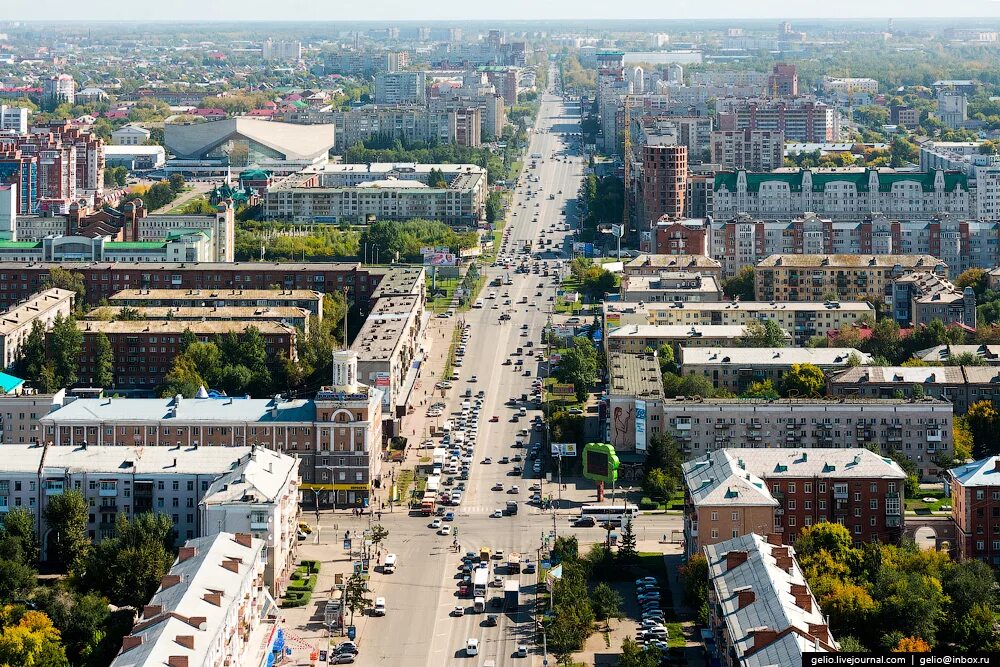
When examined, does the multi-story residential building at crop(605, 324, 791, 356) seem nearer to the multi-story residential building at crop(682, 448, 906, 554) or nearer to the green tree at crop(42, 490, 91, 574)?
the multi-story residential building at crop(682, 448, 906, 554)

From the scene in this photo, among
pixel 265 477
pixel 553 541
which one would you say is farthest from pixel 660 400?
pixel 265 477

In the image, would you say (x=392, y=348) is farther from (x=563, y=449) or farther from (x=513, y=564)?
(x=513, y=564)

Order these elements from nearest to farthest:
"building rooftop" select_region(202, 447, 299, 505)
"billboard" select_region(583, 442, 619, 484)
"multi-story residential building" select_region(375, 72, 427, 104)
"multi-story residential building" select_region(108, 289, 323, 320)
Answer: "building rooftop" select_region(202, 447, 299, 505)
"billboard" select_region(583, 442, 619, 484)
"multi-story residential building" select_region(108, 289, 323, 320)
"multi-story residential building" select_region(375, 72, 427, 104)

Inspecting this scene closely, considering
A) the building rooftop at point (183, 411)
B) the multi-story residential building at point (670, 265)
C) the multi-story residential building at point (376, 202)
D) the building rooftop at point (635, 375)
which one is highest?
the multi-story residential building at point (376, 202)

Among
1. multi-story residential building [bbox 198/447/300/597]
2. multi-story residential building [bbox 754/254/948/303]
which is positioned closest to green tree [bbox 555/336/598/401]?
multi-story residential building [bbox 754/254/948/303]

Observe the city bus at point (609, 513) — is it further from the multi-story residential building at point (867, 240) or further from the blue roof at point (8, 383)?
the multi-story residential building at point (867, 240)

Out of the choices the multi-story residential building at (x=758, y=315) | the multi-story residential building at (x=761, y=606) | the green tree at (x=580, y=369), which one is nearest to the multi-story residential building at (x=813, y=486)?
the multi-story residential building at (x=761, y=606)
